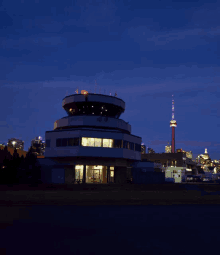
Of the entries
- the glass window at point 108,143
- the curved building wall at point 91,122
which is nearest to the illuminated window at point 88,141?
the glass window at point 108,143

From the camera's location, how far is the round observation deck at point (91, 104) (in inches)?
2445

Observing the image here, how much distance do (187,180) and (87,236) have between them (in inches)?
3111

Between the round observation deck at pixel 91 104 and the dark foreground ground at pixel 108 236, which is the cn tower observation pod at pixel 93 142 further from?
the dark foreground ground at pixel 108 236

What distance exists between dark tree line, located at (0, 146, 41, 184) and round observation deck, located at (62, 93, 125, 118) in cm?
1551

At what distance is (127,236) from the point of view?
11.4m

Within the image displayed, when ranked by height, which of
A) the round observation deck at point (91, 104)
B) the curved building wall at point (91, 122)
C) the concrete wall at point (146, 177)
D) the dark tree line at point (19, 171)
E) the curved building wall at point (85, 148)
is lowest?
the concrete wall at point (146, 177)

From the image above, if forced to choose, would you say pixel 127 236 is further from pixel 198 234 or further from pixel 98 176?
pixel 98 176

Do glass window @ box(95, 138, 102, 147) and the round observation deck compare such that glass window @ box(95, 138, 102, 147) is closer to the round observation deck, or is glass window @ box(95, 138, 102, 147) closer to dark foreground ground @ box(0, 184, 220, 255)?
the round observation deck

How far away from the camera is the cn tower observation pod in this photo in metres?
57.0

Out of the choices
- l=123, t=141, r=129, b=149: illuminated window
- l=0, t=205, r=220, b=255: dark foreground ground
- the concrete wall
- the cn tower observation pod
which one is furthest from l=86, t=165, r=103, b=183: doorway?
l=0, t=205, r=220, b=255: dark foreground ground

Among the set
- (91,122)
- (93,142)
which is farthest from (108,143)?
(91,122)

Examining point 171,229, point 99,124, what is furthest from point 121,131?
point 171,229

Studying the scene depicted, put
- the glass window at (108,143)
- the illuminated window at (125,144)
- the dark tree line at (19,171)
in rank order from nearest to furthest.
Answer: the dark tree line at (19,171)
the glass window at (108,143)
the illuminated window at (125,144)

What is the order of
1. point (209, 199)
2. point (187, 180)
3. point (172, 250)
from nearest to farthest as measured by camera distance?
point (172, 250)
point (209, 199)
point (187, 180)
